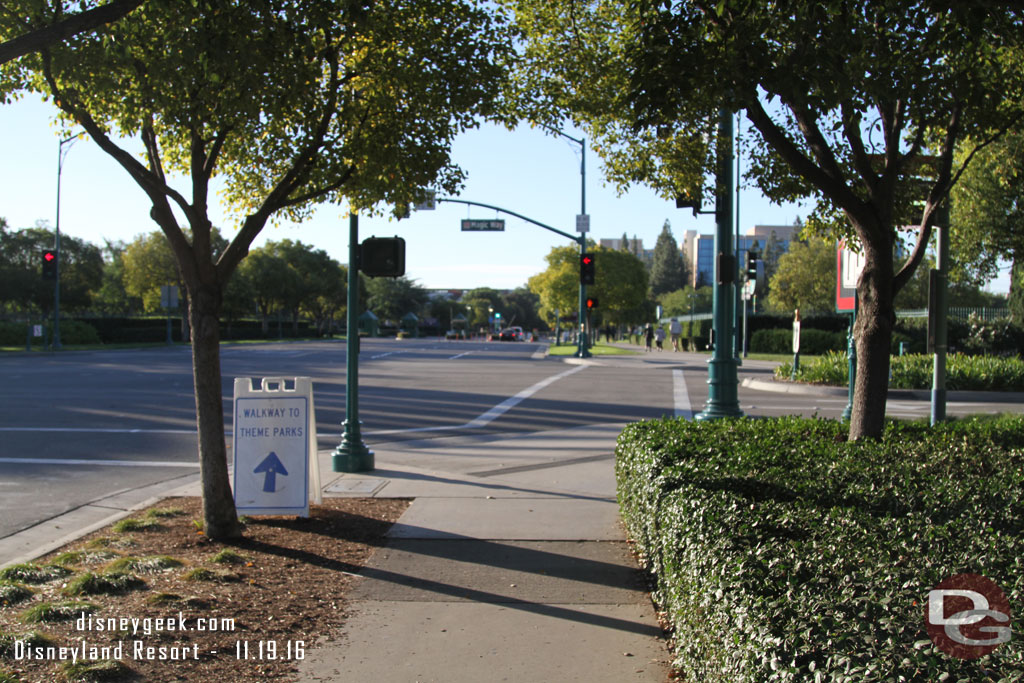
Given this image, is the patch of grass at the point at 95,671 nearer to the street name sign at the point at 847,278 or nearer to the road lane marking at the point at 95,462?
the road lane marking at the point at 95,462

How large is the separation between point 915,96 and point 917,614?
5.00 m

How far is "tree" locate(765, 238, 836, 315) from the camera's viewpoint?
5416 cm

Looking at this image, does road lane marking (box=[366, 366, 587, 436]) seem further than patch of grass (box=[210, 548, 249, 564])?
Yes

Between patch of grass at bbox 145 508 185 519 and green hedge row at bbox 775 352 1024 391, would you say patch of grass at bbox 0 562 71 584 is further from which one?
green hedge row at bbox 775 352 1024 391

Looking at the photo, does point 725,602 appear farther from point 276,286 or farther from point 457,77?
point 276,286

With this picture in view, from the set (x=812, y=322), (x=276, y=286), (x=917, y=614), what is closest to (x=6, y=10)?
(x=917, y=614)

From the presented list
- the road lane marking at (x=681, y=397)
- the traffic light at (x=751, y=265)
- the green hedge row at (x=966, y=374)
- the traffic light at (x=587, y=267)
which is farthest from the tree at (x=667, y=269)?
the green hedge row at (x=966, y=374)

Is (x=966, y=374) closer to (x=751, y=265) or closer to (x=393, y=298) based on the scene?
(x=751, y=265)

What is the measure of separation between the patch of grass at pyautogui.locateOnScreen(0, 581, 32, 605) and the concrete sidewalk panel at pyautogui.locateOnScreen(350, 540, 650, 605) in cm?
189

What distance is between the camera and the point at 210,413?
638cm

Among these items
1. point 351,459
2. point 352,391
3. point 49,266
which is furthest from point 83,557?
point 49,266

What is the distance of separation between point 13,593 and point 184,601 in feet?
3.32

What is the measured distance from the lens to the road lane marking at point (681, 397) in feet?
52.6

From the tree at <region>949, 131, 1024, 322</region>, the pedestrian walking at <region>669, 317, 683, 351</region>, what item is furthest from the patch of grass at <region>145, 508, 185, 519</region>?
the pedestrian walking at <region>669, 317, 683, 351</region>
